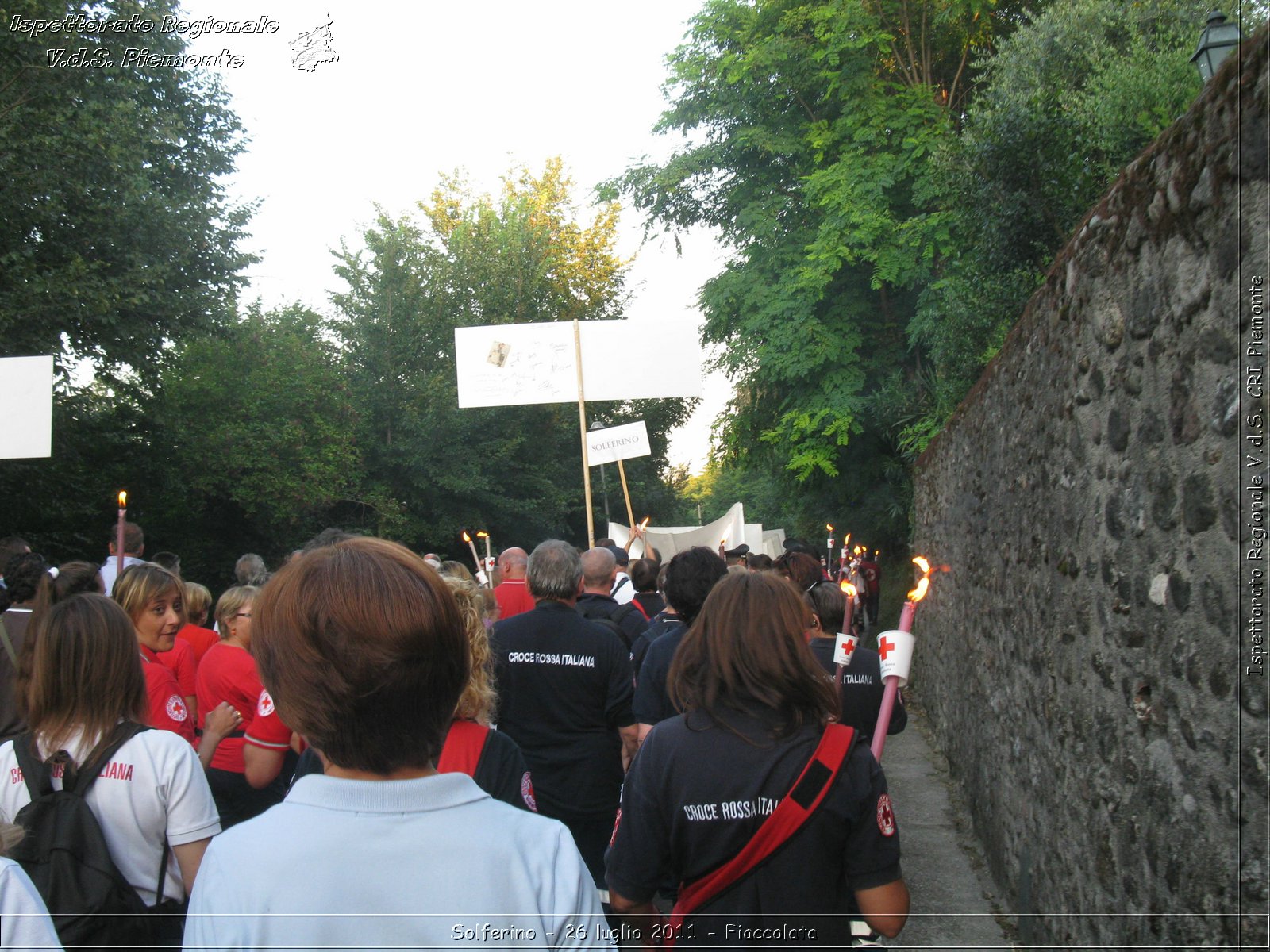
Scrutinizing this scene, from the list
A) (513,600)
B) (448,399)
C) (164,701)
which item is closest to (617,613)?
(513,600)

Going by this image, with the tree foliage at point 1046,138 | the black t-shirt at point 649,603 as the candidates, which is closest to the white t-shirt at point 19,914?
the black t-shirt at point 649,603

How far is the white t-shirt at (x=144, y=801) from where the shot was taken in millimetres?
2766

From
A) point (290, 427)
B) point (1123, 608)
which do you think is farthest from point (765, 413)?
point (1123, 608)

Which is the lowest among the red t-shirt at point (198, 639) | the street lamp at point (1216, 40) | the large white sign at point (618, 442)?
the red t-shirt at point (198, 639)

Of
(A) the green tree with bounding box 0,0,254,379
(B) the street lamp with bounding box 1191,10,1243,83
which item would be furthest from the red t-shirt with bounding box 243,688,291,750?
(A) the green tree with bounding box 0,0,254,379

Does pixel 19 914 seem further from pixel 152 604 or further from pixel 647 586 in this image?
pixel 647 586

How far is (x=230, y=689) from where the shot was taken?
421 centimetres

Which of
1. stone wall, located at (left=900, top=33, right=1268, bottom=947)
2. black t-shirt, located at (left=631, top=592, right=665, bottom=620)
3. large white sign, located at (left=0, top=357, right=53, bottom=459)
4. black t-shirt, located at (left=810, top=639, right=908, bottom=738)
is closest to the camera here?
stone wall, located at (left=900, top=33, right=1268, bottom=947)

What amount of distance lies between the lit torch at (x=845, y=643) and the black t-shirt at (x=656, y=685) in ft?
2.06

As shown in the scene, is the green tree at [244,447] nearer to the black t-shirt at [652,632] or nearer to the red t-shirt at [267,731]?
the black t-shirt at [652,632]

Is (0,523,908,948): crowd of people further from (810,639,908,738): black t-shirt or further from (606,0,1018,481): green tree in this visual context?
(606,0,1018,481): green tree

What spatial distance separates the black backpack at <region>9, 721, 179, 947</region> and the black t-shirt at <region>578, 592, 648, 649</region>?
330cm

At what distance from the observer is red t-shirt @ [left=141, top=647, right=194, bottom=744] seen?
12.1 ft

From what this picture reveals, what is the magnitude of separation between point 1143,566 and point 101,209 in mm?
15502
